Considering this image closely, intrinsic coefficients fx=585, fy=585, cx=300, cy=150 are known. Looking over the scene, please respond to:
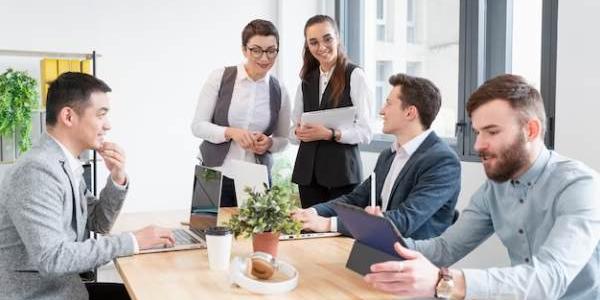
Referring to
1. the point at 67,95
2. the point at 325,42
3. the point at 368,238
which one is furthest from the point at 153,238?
the point at 325,42

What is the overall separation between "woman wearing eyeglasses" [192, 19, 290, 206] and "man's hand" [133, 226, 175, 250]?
856 millimetres

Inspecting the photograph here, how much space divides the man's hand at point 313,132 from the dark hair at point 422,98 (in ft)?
1.66

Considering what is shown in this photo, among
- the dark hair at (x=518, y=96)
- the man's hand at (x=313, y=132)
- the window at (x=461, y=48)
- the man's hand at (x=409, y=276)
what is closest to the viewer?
the man's hand at (x=409, y=276)

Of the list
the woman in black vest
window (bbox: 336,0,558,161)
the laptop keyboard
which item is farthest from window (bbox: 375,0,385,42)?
the laptop keyboard

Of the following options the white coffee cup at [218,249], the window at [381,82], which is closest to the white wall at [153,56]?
the window at [381,82]

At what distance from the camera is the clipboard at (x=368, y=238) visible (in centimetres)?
139

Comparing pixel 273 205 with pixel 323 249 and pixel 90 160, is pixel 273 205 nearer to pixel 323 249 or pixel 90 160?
pixel 323 249

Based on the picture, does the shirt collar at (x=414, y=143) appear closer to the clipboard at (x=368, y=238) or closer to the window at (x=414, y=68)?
the clipboard at (x=368, y=238)

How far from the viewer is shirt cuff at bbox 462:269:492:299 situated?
1295 mm

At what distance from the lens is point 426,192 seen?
6.56ft

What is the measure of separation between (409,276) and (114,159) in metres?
1.21

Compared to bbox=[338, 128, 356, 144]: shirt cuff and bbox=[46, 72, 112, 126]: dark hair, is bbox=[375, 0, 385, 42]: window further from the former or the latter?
bbox=[46, 72, 112, 126]: dark hair

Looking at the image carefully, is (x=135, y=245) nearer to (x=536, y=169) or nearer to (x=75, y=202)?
(x=75, y=202)

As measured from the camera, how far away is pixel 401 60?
4.18 meters
